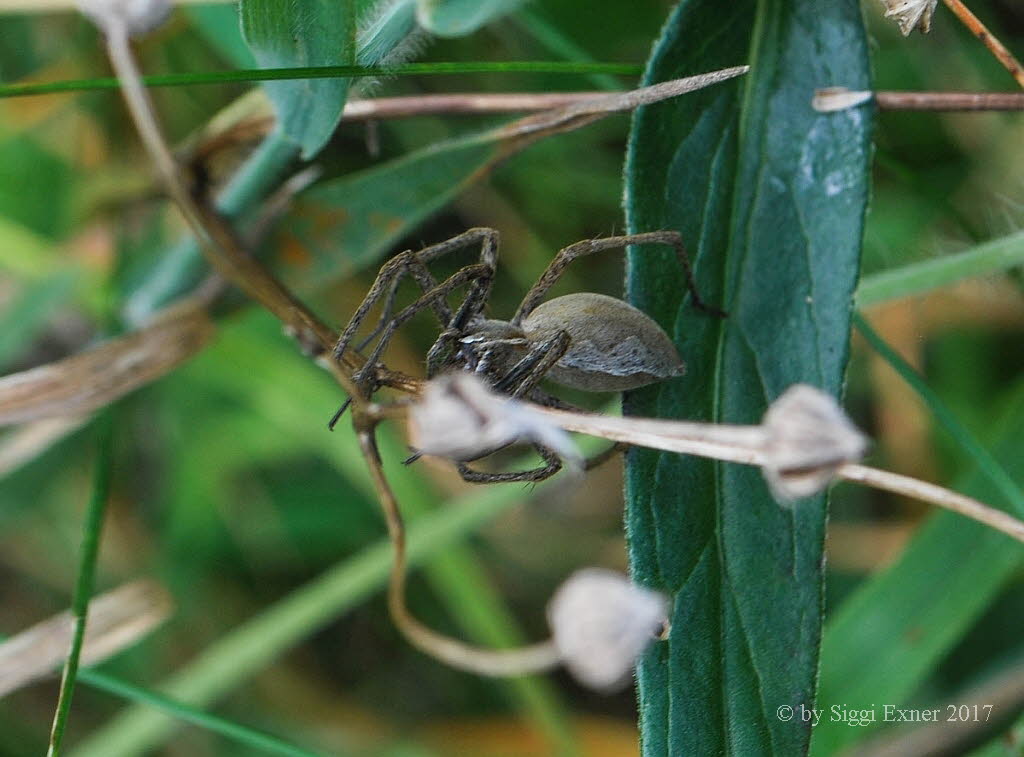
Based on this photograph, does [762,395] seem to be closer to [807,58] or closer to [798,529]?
[798,529]

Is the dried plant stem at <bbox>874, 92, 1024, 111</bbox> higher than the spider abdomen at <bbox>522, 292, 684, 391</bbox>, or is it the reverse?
the dried plant stem at <bbox>874, 92, 1024, 111</bbox>

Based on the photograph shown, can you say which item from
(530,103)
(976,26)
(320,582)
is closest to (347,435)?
(320,582)

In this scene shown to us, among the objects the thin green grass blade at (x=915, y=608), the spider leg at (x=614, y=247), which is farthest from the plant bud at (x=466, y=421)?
the thin green grass blade at (x=915, y=608)

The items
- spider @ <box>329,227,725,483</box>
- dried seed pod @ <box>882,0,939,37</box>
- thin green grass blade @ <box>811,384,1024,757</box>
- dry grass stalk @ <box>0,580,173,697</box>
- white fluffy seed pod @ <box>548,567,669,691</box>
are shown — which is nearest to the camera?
white fluffy seed pod @ <box>548,567,669,691</box>

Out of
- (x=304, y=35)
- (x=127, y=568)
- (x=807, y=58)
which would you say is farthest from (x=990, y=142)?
(x=127, y=568)

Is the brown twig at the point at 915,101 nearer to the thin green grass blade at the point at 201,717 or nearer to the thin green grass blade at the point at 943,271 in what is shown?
the thin green grass blade at the point at 943,271

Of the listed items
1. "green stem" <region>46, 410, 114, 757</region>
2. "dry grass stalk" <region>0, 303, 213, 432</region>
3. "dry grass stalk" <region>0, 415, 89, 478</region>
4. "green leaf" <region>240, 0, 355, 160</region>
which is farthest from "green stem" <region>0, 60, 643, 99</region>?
"dry grass stalk" <region>0, 415, 89, 478</region>

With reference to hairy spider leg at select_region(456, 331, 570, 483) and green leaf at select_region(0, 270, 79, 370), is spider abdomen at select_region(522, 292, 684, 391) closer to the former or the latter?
hairy spider leg at select_region(456, 331, 570, 483)
